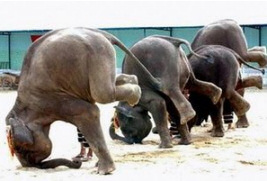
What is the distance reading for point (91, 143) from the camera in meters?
6.24

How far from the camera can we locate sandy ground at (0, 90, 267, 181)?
6.02 metres

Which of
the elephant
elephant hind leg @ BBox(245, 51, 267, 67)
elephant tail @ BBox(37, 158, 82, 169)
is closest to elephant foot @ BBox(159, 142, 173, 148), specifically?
elephant tail @ BBox(37, 158, 82, 169)

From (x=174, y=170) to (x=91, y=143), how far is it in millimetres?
821

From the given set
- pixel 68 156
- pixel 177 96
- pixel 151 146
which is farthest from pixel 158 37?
pixel 68 156

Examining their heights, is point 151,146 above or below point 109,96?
below

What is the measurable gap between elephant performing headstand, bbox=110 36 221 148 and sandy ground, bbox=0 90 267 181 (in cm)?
22

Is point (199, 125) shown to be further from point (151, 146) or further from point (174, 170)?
point (174, 170)

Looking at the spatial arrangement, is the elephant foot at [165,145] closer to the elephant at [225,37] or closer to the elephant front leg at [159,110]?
the elephant front leg at [159,110]

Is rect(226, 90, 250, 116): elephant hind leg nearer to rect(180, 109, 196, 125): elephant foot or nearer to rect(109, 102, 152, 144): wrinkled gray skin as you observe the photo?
rect(180, 109, 196, 125): elephant foot

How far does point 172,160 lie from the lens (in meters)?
6.91

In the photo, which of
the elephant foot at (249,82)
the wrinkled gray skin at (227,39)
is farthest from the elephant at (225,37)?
the elephant foot at (249,82)

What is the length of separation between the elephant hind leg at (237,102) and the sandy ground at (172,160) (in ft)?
1.10

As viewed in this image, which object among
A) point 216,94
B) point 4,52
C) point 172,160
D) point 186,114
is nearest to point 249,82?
point 216,94

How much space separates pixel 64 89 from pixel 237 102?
4091 millimetres
